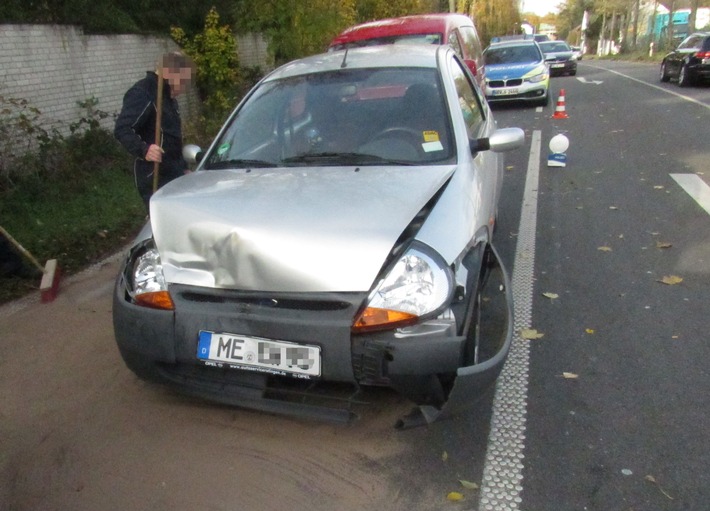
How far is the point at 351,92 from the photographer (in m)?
4.05

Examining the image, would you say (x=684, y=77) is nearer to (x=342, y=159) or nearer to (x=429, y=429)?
(x=342, y=159)

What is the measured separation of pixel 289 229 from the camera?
9.07 ft

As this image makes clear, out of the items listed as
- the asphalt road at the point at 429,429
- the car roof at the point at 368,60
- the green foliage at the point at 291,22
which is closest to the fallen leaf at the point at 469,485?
the asphalt road at the point at 429,429

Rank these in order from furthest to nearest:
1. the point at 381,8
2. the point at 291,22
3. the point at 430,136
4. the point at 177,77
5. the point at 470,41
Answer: the point at 381,8 → the point at 291,22 → the point at 470,41 → the point at 177,77 → the point at 430,136

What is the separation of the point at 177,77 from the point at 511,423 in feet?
10.6

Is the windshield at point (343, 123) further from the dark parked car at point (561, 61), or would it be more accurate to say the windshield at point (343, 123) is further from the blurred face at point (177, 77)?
the dark parked car at point (561, 61)

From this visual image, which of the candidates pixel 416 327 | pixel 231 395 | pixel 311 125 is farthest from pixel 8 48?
pixel 416 327

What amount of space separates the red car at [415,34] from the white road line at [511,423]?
19.0 feet

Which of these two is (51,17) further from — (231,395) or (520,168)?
(231,395)

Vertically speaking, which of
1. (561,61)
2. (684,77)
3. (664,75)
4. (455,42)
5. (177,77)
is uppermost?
(177,77)

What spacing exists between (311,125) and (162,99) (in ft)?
4.33

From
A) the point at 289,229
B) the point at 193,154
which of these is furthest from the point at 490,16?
the point at 289,229

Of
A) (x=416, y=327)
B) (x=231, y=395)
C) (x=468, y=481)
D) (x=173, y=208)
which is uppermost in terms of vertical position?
(x=173, y=208)

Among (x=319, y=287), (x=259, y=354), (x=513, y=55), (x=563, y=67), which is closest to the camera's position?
(x=319, y=287)
